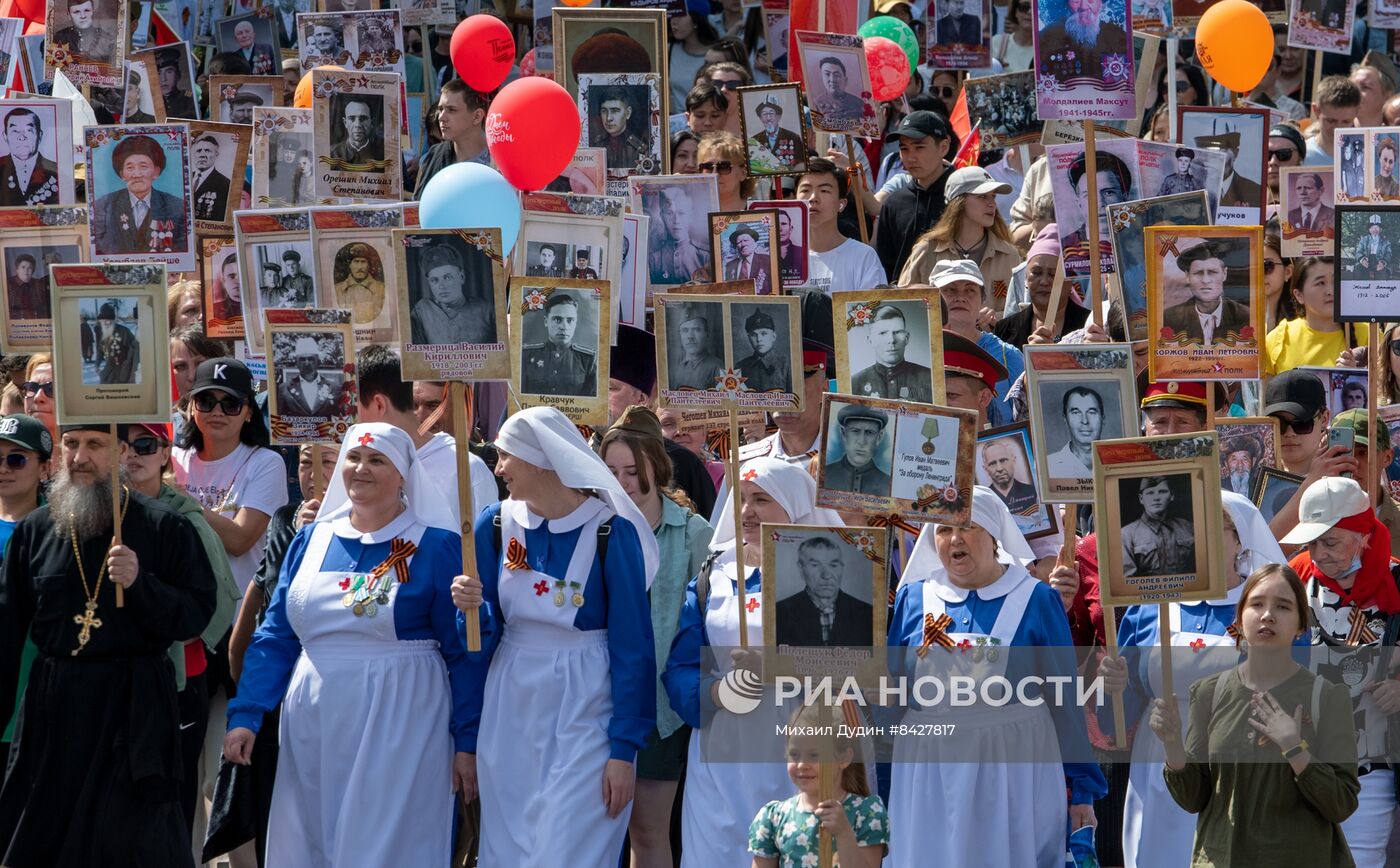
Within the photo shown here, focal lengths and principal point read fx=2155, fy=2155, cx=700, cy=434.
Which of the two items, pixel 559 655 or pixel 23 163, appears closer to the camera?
pixel 559 655

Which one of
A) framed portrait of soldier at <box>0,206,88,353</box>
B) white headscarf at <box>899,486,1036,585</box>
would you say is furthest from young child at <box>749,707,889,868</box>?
framed portrait of soldier at <box>0,206,88,353</box>

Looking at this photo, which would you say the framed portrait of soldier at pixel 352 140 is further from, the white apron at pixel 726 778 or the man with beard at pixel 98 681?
the white apron at pixel 726 778

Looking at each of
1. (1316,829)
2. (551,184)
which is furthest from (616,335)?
(1316,829)

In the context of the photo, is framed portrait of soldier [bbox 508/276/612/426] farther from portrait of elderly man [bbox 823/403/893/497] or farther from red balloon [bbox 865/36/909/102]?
red balloon [bbox 865/36/909/102]

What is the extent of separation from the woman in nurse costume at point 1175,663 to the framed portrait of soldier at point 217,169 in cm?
504

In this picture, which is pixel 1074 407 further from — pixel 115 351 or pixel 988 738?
pixel 115 351

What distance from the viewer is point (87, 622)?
7.66m

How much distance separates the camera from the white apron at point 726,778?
7.32 meters

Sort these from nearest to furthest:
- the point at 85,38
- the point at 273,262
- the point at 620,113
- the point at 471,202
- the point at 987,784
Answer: the point at 987,784 → the point at 273,262 → the point at 471,202 → the point at 620,113 → the point at 85,38

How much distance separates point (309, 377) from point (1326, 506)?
380cm

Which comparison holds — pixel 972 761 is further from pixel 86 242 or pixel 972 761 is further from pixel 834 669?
pixel 86 242

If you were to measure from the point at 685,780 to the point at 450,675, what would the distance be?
91 centimetres

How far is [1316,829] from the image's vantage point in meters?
6.77

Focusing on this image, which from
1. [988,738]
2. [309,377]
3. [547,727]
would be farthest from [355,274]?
[988,738]
